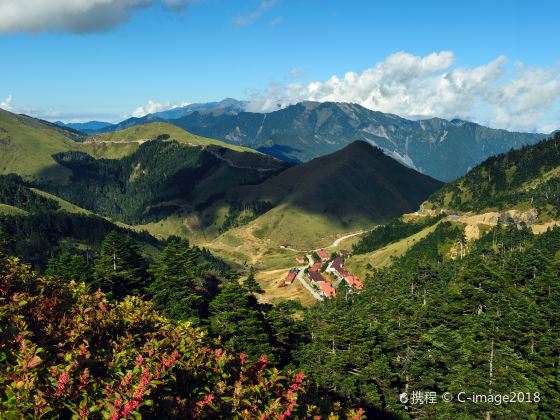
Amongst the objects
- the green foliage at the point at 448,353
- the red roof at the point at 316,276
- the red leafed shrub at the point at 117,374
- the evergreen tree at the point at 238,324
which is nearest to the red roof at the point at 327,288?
the red roof at the point at 316,276

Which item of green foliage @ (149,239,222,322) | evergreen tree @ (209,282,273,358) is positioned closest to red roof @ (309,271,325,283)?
green foliage @ (149,239,222,322)

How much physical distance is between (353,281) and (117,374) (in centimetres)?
16628

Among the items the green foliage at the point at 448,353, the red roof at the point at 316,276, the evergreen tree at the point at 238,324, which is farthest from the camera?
the red roof at the point at 316,276

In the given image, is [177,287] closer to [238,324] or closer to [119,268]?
[119,268]

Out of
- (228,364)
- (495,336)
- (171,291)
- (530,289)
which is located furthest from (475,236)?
(228,364)

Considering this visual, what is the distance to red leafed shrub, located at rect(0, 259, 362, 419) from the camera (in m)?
11.6

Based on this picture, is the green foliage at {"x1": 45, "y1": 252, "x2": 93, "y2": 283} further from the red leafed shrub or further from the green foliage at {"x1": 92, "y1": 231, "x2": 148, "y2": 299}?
the red leafed shrub

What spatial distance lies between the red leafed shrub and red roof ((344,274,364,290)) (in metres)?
151

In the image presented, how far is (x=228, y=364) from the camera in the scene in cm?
1877

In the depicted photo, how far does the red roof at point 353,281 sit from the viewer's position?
554ft

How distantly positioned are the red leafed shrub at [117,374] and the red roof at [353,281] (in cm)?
15079

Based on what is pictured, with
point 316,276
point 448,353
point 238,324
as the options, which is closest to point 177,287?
point 238,324

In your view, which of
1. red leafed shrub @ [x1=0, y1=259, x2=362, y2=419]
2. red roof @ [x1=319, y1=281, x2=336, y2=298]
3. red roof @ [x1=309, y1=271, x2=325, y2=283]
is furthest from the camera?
red roof @ [x1=309, y1=271, x2=325, y2=283]

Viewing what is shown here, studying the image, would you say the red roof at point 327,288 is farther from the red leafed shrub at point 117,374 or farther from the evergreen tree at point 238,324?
the red leafed shrub at point 117,374
